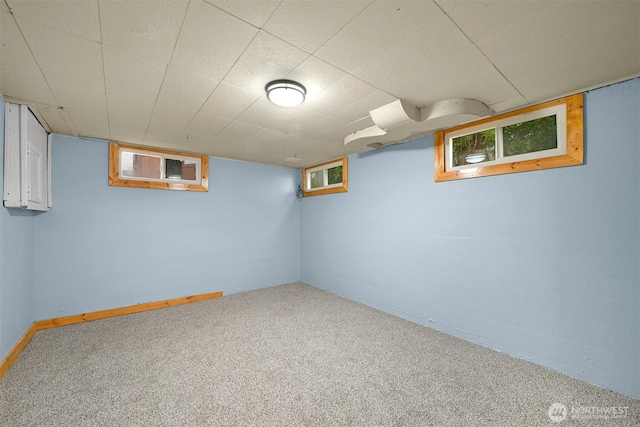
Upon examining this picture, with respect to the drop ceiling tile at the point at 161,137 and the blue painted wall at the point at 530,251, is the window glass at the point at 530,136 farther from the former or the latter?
the drop ceiling tile at the point at 161,137

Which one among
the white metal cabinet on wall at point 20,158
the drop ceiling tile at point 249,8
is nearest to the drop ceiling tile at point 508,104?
the drop ceiling tile at point 249,8

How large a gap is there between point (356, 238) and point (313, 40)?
3030 mm

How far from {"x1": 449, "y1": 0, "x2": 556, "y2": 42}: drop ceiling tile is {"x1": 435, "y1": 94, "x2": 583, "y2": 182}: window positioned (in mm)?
1320

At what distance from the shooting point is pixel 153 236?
12.3ft

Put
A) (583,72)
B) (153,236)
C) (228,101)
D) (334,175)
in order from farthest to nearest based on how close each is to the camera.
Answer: (334,175) < (153,236) < (228,101) < (583,72)

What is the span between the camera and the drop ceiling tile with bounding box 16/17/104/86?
1434 millimetres

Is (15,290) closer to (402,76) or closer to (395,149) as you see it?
(402,76)

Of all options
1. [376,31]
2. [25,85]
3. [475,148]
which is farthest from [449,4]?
[25,85]

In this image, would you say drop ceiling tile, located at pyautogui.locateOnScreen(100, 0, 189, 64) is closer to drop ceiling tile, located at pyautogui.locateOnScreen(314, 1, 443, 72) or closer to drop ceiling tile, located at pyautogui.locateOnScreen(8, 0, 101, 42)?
drop ceiling tile, located at pyautogui.locateOnScreen(8, 0, 101, 42)

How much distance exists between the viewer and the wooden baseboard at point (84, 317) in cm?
228

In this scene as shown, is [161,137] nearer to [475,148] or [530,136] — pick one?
[475,148]

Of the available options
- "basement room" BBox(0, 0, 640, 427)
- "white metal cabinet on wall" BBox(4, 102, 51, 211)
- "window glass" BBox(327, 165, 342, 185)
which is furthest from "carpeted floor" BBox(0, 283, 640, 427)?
"window glass" BBox(327, 165, 342, 185)

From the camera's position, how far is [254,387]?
196 cm

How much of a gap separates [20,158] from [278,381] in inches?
120
